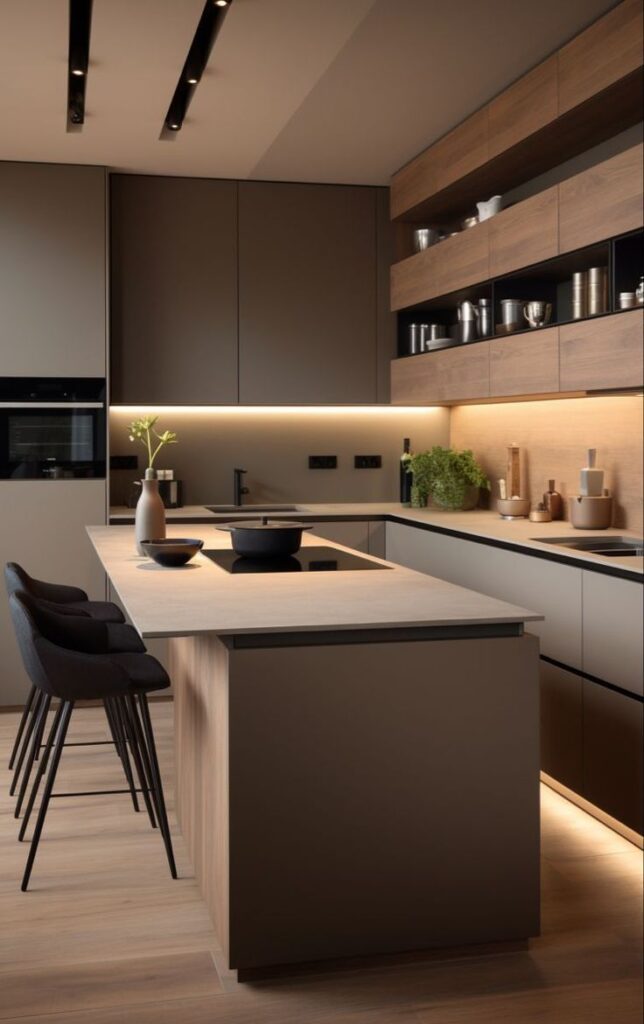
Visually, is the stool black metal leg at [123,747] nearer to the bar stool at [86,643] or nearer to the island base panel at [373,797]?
the bar stool at [86,643]

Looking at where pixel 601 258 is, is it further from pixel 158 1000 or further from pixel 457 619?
pixel 158 1000

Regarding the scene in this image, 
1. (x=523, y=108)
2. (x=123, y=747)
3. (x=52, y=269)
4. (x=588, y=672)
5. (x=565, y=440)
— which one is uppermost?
(x=523, y=108)

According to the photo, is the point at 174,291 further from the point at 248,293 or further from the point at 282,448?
the point at 282,448

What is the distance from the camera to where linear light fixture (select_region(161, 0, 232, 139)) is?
3588mm

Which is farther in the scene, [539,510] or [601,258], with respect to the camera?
[539,510]

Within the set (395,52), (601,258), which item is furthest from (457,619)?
(395,52)

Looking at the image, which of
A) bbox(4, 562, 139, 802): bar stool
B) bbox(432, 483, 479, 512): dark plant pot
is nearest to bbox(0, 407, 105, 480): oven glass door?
bbox(4, 562, 139, 802): bar stool

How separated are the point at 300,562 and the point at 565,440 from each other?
1628 millimetres

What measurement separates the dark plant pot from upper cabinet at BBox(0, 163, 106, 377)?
1.80m

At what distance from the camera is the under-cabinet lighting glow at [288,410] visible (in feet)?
19.7

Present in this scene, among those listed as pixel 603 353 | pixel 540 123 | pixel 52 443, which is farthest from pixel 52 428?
pixel 603 353

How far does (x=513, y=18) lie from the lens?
11.9ft

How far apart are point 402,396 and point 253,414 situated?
33.5 inches

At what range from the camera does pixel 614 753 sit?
354cm
